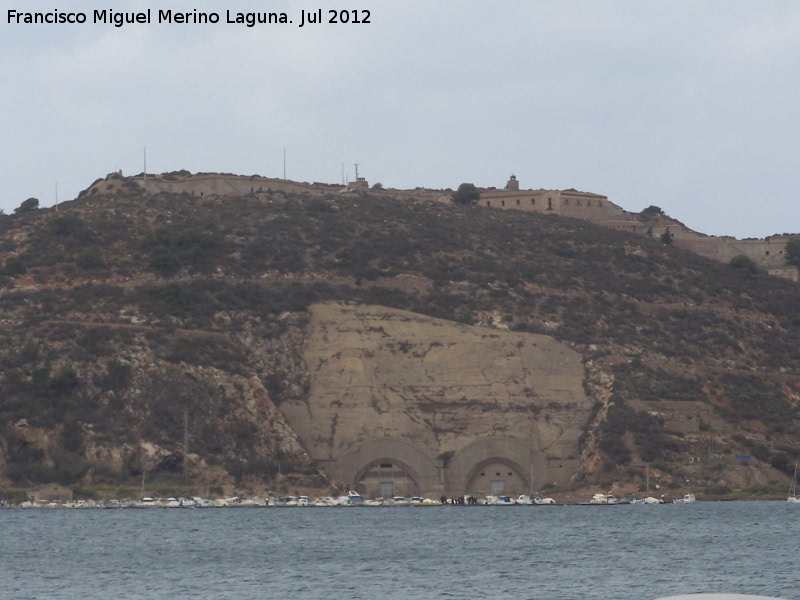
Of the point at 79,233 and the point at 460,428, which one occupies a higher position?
the point at 79,233

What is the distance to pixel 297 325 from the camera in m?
110

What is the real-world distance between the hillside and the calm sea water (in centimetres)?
485

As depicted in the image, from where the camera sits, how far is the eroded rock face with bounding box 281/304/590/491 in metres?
101

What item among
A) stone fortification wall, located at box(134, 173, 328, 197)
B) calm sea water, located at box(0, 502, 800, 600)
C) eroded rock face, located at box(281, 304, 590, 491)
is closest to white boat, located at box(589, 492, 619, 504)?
calm sea water, located at box(0, 502, 800, 600)

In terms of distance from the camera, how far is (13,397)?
96.7 metres

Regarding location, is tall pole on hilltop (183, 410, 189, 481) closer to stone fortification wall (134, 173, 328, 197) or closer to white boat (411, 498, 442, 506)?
white boat (411, 498, 442, 506)

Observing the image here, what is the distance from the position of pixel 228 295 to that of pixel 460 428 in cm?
2175

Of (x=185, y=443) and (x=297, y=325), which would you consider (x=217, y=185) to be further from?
(x=185, y=443)

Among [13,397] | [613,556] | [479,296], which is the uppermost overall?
[479,296]

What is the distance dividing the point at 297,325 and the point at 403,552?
44949mm

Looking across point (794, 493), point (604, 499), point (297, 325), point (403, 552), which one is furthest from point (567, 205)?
point (403, 552)

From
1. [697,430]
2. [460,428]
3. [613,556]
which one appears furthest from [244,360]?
[613,556]

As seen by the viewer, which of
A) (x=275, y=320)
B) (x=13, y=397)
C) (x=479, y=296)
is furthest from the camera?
(x=479, y=296)

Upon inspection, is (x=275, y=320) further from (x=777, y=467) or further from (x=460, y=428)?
(x=777, y=467)
